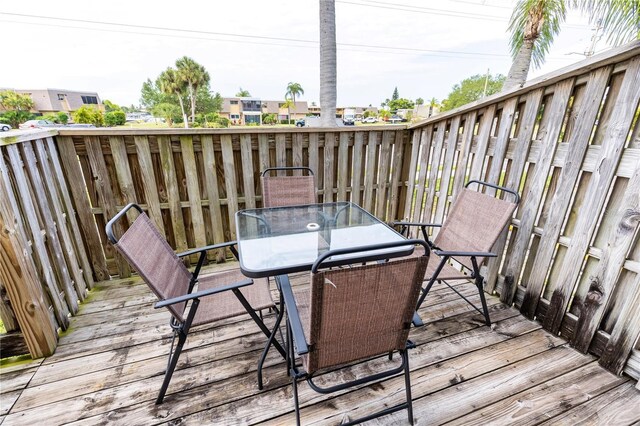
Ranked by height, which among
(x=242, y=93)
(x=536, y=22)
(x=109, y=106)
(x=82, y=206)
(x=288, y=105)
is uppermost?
(x=242, y=93)

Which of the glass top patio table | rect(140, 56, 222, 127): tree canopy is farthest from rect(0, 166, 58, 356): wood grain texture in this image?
rect(140, 56, 222, 127): tree canopy

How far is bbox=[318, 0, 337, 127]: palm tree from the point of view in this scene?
3971 millimetres

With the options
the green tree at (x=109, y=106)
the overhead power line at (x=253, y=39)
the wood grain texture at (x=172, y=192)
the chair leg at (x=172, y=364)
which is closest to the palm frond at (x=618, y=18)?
the wood grain texture at (x=172, y=192)

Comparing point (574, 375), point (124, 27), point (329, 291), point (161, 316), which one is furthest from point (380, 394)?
point (124, 27)

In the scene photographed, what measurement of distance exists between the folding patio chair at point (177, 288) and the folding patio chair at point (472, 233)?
3.63ft

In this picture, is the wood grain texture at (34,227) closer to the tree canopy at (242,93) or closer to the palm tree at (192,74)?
the palm tree at (192,74)

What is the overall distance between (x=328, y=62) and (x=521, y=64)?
600 centimetres

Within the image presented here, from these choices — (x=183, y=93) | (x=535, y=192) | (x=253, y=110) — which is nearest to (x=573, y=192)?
(x=535, y=192)

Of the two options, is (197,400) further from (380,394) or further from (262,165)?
(262,165)

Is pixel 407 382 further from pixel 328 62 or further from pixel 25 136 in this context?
pixel 328 62

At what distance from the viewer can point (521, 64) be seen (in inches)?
274

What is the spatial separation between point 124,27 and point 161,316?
2990 centimetres

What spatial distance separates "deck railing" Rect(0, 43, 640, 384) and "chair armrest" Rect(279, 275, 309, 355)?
1.60 meters

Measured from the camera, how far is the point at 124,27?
22.3 metres
